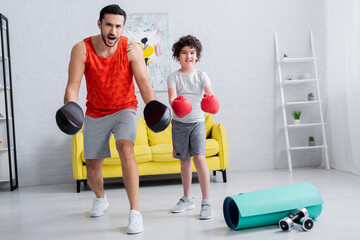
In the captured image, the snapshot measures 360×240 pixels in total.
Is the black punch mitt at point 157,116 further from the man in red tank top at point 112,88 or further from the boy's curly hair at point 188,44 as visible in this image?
the boy's curly hair at point 188,44

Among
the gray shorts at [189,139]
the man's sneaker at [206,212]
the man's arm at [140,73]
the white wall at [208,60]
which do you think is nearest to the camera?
the man's arm at [140,73]

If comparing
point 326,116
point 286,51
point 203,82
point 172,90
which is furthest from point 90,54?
point 326,116

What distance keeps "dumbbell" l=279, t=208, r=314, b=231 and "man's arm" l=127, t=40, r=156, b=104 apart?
3.36 ft

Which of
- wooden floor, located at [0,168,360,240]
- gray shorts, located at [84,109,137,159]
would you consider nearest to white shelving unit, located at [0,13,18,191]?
wooden floor, located at [0,168,360,240]

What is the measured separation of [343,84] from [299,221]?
253 centimetres

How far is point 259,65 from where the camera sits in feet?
15.1

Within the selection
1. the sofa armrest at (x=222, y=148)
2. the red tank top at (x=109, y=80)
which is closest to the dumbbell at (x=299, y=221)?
the red tank top at (x=109, y=80)

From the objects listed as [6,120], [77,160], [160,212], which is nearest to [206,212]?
[160,212]

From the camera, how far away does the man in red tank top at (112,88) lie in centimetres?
216

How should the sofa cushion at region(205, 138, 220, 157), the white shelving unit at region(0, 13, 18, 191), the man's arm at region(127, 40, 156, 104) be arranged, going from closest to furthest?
1. the man's arm at region(127, 40, 156, 104)
2. the sofa cushion at region(205, 138, 220, 157)
3. the white shelving unit at region(0, 13, 18, 191)

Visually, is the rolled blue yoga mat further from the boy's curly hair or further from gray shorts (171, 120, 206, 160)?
the boy's curly hair

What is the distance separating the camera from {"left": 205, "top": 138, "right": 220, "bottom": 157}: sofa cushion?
3.75 meters

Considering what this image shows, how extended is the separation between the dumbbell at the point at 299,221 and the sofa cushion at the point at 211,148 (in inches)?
67.2

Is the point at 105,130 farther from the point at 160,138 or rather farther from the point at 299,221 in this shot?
the point at 160,138
